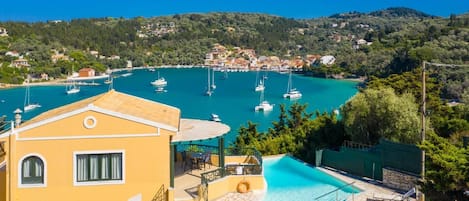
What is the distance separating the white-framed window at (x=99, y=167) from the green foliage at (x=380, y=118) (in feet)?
28.8

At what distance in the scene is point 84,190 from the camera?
8.65 m

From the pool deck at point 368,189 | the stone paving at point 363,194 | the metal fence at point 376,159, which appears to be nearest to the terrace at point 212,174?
the stone paving at point 363,194

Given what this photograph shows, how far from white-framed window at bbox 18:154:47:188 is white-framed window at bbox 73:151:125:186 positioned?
549 mm

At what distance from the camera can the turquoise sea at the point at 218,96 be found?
2073 inches

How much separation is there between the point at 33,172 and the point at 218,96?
61945 mm

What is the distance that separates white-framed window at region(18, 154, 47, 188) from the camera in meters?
8.48

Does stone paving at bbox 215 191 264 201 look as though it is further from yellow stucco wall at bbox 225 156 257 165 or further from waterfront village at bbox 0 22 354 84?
waterfront village at bbox 0 22 354 84

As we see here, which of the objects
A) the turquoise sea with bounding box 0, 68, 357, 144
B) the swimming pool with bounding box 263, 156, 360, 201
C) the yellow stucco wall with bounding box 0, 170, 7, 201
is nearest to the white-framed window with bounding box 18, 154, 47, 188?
the yellow stucco wall with bounding box 0, 170, 7, 201

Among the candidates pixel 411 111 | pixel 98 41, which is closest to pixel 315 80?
pixel 98 41

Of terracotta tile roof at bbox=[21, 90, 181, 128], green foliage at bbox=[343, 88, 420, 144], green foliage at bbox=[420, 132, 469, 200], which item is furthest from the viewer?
green foliage at bbox=[343, 88, 420, 144]

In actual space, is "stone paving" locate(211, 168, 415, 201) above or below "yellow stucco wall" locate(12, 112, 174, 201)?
below

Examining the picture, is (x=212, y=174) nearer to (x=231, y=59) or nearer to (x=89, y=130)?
(x=89, y=130)

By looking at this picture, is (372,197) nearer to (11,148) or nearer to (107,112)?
(107,112)

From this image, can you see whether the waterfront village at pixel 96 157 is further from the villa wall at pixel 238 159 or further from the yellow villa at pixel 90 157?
the villa wall at pixel 238 159
